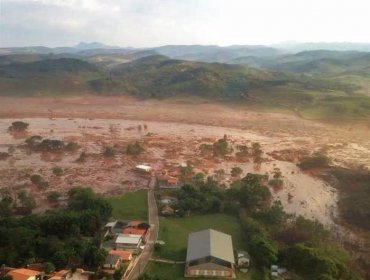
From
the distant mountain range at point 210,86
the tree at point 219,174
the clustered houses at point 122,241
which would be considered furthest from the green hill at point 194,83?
the clustered houses at point 122,241

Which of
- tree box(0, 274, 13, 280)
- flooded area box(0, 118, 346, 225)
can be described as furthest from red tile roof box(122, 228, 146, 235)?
flooded area box(0, 118, 346, 225)

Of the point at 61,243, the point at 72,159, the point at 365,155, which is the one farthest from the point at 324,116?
the point at 61,243

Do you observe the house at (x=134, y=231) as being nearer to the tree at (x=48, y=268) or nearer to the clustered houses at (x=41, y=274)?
the clustered houses at (x=41, y=274)

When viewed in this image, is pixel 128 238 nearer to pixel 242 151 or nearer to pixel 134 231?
pixel 134 231

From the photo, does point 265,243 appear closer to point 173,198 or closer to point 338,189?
point 173,198

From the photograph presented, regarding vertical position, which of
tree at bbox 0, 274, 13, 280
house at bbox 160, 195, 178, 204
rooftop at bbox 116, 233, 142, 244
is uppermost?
tree at bbox 0, 274, 13, 280

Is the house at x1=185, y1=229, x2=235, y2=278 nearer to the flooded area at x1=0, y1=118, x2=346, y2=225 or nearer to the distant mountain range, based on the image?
the flooded area at x1=0, y1=118, x2=346, y2=225

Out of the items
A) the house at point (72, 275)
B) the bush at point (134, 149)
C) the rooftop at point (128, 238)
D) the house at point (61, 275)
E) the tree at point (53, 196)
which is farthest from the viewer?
the bush at point (134, 149)
